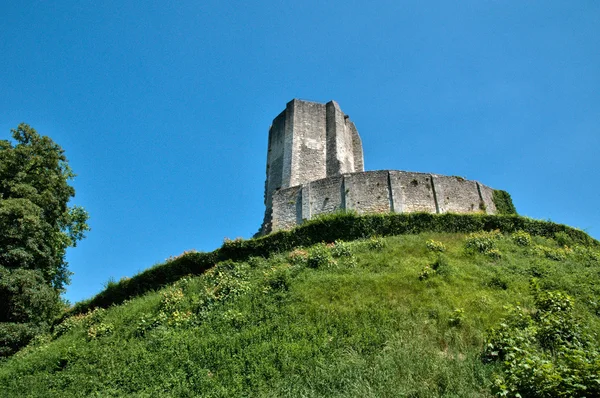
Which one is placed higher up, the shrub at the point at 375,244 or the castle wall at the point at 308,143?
the castle wall at the point at 308,143

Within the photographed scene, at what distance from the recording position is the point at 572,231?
73.8 ft

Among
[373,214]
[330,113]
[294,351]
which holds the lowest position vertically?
[294,351]

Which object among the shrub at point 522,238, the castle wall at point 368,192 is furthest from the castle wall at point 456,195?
the shrub at point 522,238

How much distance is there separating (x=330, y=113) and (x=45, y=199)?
724 inches

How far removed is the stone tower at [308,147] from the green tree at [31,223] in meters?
11.7

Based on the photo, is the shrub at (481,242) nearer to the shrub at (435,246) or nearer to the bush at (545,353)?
the shrub at (435,246)

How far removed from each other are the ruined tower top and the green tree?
12.1 metres

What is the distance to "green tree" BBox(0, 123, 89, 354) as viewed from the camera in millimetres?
18422

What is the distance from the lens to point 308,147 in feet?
98.5

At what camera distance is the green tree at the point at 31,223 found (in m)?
18.4

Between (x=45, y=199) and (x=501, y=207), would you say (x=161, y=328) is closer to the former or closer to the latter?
(x=45, y=199)

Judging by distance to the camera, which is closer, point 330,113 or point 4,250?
point 4,250

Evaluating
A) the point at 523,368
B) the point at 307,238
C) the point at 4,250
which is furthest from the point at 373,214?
the point at 4,250

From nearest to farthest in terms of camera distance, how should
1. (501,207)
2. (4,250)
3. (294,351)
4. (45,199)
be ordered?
(294,351), (4,250), (45,199), (501,207)
